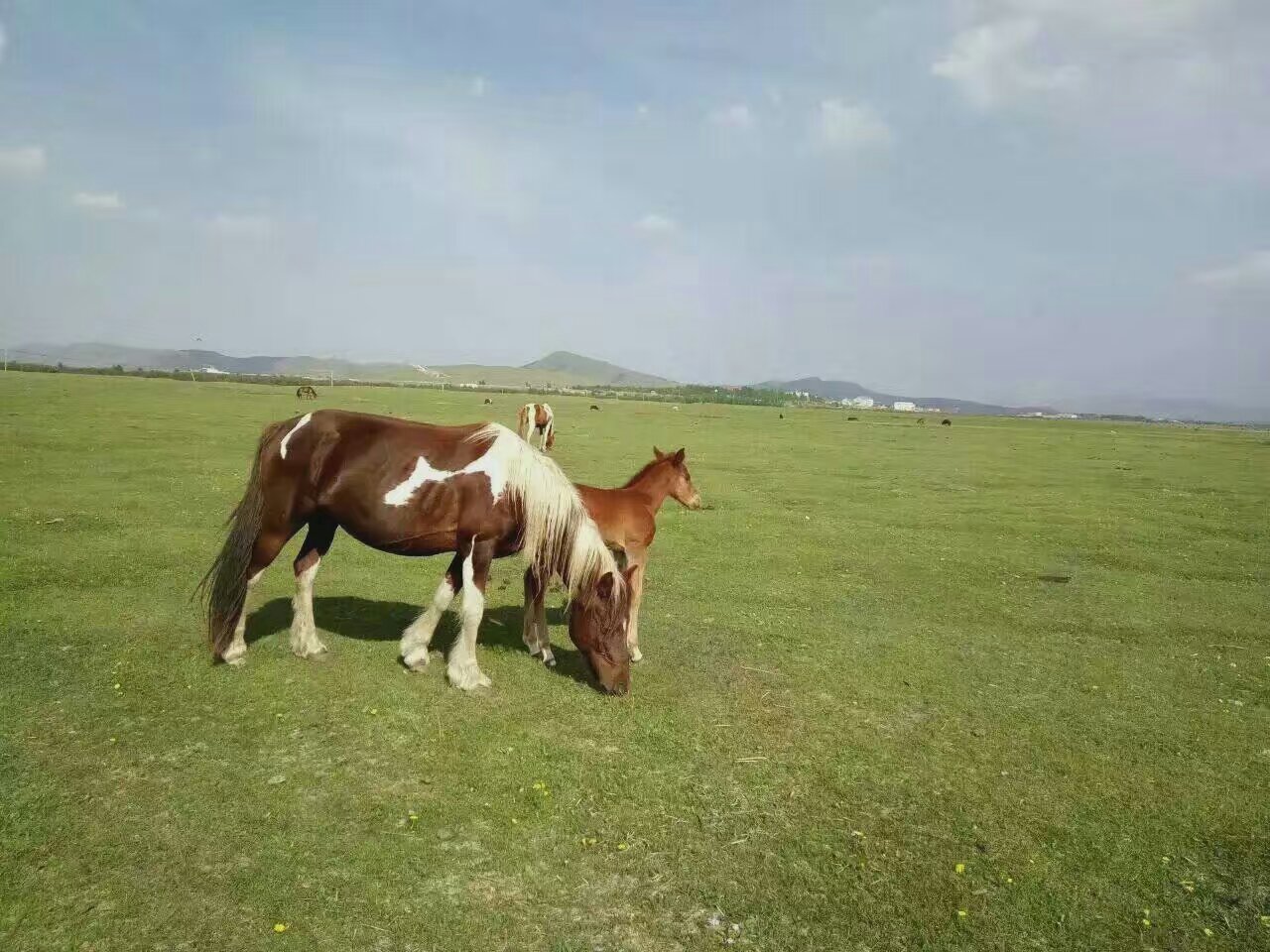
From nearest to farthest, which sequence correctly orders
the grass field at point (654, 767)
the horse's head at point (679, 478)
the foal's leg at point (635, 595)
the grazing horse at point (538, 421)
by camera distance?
the grass field at point (654, 767)
the foal's leg at point (635, 595)
the horse's head at point (679, 478)
the grazing horse at point (538, 421)

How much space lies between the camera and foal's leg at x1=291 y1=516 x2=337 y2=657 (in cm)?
747

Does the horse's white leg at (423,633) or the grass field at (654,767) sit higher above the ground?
the horse's white leg at (423,633)

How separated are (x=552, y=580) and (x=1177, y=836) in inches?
213

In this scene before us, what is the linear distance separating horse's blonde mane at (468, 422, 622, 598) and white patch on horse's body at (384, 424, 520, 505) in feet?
0.04

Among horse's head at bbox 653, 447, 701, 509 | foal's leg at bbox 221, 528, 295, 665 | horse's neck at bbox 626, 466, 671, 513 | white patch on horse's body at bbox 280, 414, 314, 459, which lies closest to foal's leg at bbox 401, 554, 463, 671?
foal's leg at bbox 221, 528, 295, 665

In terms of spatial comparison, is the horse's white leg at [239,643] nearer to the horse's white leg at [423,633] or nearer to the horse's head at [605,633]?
the horse's white leg at [423,633]

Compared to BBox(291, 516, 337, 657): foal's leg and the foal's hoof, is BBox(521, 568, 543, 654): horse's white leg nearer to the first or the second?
the foal's hoof

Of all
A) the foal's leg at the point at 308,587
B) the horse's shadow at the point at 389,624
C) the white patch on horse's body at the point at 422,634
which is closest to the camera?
the white patch on horse's body at the point at 422,634

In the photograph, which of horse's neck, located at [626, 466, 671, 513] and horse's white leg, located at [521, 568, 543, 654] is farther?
horse's neck, located at [626, 466, 671, 513]

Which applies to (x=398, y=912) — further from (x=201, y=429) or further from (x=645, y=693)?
(x=201, y=429)

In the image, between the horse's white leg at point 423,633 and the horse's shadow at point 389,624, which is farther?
the horse's shadow at point 389,624

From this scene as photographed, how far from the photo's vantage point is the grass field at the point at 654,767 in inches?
170

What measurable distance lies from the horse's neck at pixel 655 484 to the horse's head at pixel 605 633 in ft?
5.63

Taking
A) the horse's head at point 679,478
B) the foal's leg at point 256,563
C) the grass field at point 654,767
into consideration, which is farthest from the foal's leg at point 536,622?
the foal's leg at point 256,563
